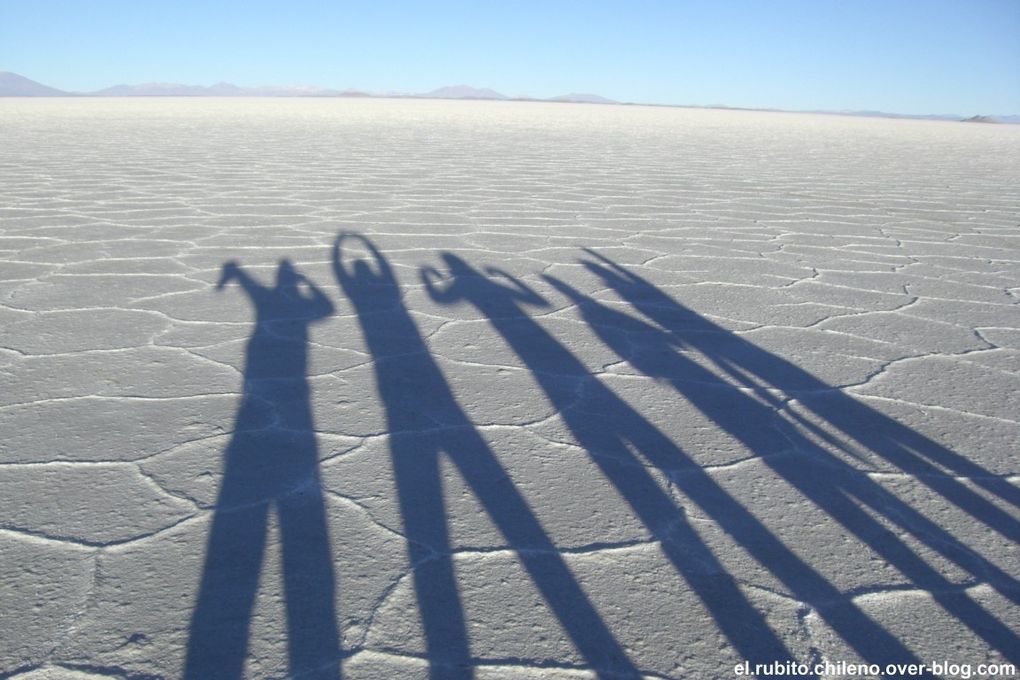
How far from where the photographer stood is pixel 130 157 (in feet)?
31.2

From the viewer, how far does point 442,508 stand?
1651mm

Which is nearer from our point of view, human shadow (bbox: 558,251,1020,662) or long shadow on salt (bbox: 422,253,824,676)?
long shadow on salt (bbox: 422,253,824,676)

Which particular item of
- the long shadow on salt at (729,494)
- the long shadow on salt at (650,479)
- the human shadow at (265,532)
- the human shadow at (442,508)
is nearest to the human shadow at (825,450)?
the long shadow on salt at (729,494)

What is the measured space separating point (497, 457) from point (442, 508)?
0.86 feet

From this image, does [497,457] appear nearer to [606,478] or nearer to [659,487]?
[606,478]

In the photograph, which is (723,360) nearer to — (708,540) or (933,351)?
(933,351)

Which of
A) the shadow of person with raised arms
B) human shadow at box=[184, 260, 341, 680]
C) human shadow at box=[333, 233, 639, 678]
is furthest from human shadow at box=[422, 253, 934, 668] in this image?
human shadow at box=[184, 260, 341, 680]

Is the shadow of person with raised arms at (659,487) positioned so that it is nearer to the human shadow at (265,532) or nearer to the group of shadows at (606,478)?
the group of shadows at (606,478)

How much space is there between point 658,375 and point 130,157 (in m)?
8.79

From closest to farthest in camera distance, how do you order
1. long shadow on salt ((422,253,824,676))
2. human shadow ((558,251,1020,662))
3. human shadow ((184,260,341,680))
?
1. human shadow ((184,260,341,680))
2. long shadow on salt ((422,253,824,676))
3. human shadow ((558,251,1020,662))

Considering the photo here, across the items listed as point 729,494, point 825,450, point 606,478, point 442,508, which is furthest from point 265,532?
point 825,450

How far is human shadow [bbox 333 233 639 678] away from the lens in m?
1.27

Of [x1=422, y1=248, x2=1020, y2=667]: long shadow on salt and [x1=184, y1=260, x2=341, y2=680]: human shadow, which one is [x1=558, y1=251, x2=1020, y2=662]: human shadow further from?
[x1=184, y1=260, x2=341, y2=680]: human shadow

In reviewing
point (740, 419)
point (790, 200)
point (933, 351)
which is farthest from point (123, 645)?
point (790, 200)
